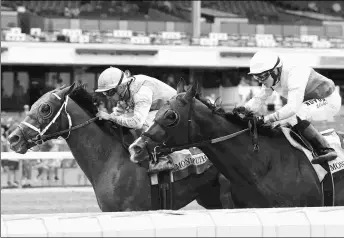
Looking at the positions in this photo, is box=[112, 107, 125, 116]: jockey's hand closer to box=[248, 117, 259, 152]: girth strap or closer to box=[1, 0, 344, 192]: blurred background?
box=[248, 117, 259, 152]: girth strap

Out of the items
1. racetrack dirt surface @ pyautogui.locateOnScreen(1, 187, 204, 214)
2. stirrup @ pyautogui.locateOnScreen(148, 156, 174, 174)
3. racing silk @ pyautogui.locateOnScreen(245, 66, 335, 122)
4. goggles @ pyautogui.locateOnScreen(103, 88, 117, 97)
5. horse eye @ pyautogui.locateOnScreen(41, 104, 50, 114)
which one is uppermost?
racing silk @ pyautogui.locateOnScreen(245, 66, 335, 122)

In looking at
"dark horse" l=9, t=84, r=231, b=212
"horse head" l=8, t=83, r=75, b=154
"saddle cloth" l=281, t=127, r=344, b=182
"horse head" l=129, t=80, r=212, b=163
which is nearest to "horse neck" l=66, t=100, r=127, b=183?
"dark horse" l=9, t=84, r=231, b=212

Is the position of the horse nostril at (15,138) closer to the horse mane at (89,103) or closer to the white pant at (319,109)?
the horse mane at (89,103)

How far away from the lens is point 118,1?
26.6 m

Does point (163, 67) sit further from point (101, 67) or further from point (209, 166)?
point (209, 166)

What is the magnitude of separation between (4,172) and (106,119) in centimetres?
821

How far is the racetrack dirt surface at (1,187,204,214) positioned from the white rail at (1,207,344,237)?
628 centimetres

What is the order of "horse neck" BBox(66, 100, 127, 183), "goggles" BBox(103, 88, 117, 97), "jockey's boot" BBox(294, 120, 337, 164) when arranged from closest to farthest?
"jockey's boot" BBox(294, 120, 337, 164) < "horse neck" BBox(66, 100, 127, 183) < "goggles" BBox(103, 88, 117, 97)

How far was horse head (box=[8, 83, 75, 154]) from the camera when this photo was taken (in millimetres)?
7199

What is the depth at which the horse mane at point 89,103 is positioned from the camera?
7.32 meters

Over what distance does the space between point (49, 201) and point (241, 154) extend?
6870mm

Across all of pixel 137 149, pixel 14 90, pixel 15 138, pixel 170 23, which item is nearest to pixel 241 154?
pixel 137 149

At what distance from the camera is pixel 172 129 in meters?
6.56

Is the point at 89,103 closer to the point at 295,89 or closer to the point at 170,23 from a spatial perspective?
the point at 295,89
